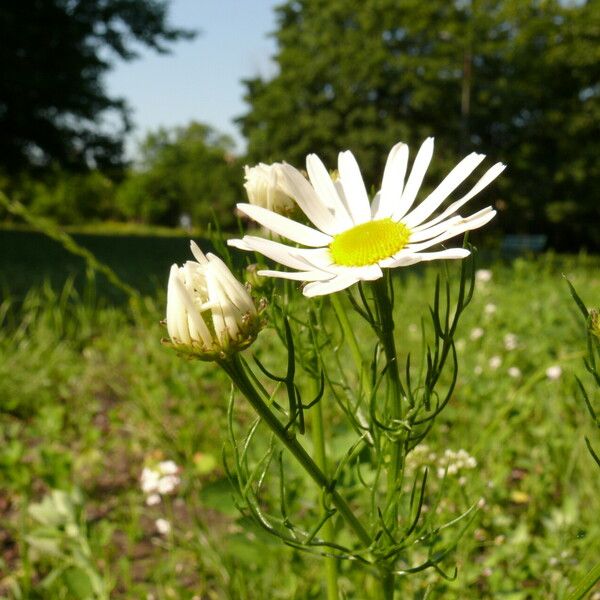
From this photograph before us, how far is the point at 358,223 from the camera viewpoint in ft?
2.45

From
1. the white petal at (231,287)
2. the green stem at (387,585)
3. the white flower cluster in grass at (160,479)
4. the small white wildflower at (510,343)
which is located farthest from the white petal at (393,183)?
the small white wildflower at (510,343)

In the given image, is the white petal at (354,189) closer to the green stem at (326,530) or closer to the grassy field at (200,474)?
the green stem at (326,530)

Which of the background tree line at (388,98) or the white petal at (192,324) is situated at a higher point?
the background tree line at (388,98)

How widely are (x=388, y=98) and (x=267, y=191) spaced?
→ 19912 millimetres

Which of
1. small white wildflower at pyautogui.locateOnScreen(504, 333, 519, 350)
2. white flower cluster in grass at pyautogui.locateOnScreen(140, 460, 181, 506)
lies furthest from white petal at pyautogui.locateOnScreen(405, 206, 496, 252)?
small white wildflower at pyautogui.locateOnScreen(504, 333, 519, 350)

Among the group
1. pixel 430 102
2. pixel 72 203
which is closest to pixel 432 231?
pixel 430 102

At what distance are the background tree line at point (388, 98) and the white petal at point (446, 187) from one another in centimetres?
1144

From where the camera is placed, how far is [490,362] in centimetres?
255

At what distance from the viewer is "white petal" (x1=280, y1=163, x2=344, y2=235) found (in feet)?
2.28

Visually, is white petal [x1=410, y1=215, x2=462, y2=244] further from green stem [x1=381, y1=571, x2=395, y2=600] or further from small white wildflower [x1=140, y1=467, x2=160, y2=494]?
small white wildflower [x1=140, y1=467, x2=160, y2=494]

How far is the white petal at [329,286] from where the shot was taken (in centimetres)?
51

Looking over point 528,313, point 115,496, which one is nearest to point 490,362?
point 528,313

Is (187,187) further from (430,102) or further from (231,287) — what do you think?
(231,287)

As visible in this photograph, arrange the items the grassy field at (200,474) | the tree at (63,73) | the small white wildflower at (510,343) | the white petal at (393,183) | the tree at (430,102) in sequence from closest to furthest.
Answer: the white petal at (393,183) → the grassy field at (200,474) → the small white wildflower at (510,343) → the tree at (63,73) → the tree at (430,102)
